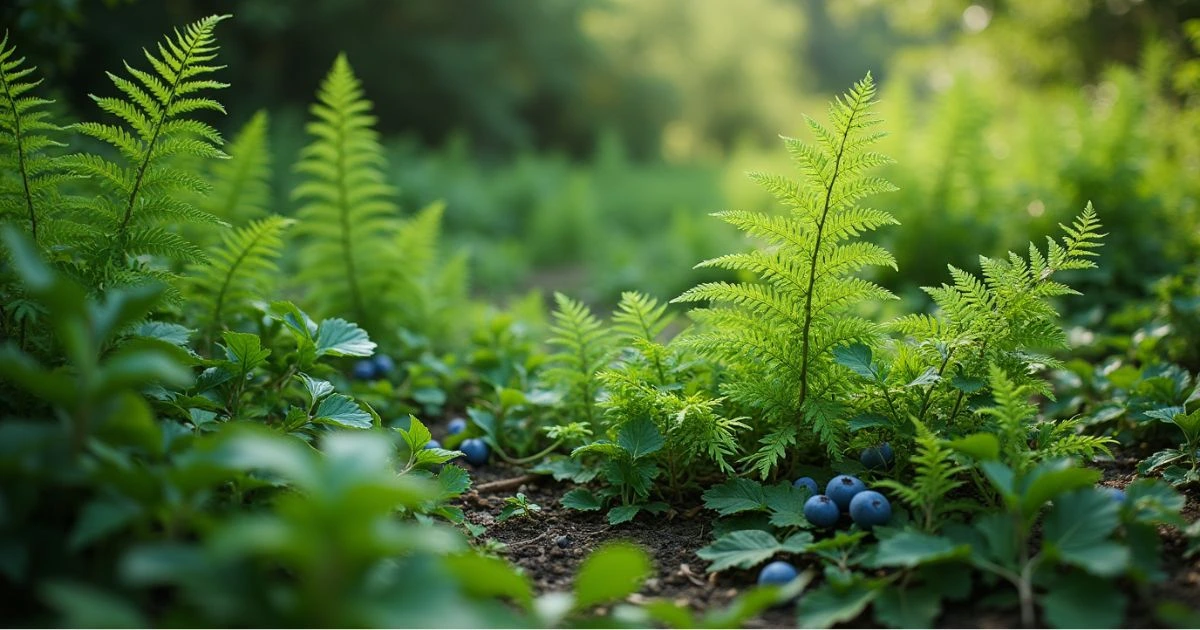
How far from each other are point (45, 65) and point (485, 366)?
7.39 ft

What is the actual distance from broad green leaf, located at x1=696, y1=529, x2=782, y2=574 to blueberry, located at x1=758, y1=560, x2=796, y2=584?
3 cm

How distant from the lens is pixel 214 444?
142cm

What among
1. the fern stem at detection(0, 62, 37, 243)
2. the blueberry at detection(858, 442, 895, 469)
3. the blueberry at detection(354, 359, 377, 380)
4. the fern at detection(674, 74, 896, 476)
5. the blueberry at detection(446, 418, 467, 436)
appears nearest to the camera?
the fern stem at detection(0, 62, 37, 243)

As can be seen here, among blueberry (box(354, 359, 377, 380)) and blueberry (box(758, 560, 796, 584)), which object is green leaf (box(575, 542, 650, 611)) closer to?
blueberry (box(758, 560, 796, 584))

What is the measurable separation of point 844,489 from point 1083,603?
56cm

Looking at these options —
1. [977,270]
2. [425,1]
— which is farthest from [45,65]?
[425,1]

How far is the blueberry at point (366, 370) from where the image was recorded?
3037mm

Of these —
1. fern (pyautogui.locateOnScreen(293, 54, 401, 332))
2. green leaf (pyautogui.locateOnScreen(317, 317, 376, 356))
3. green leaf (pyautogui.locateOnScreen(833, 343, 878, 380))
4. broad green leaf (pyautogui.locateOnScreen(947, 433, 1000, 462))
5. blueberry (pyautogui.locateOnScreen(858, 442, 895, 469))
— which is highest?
fern (pyautogui.locateOnScreen(293, 54, 401, 332))

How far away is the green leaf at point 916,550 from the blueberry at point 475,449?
4.62 feet

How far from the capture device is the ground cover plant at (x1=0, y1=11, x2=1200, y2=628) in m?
1.27

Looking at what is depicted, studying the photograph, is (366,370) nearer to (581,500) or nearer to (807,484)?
(581,500)

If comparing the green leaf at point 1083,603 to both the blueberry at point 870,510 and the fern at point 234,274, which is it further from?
the fern at point 234,274

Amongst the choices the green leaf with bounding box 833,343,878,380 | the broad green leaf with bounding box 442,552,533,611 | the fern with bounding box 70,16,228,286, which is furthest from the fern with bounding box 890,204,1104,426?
the fern with bounding box 70,16,228,286

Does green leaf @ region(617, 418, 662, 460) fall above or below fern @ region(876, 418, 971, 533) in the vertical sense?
above
